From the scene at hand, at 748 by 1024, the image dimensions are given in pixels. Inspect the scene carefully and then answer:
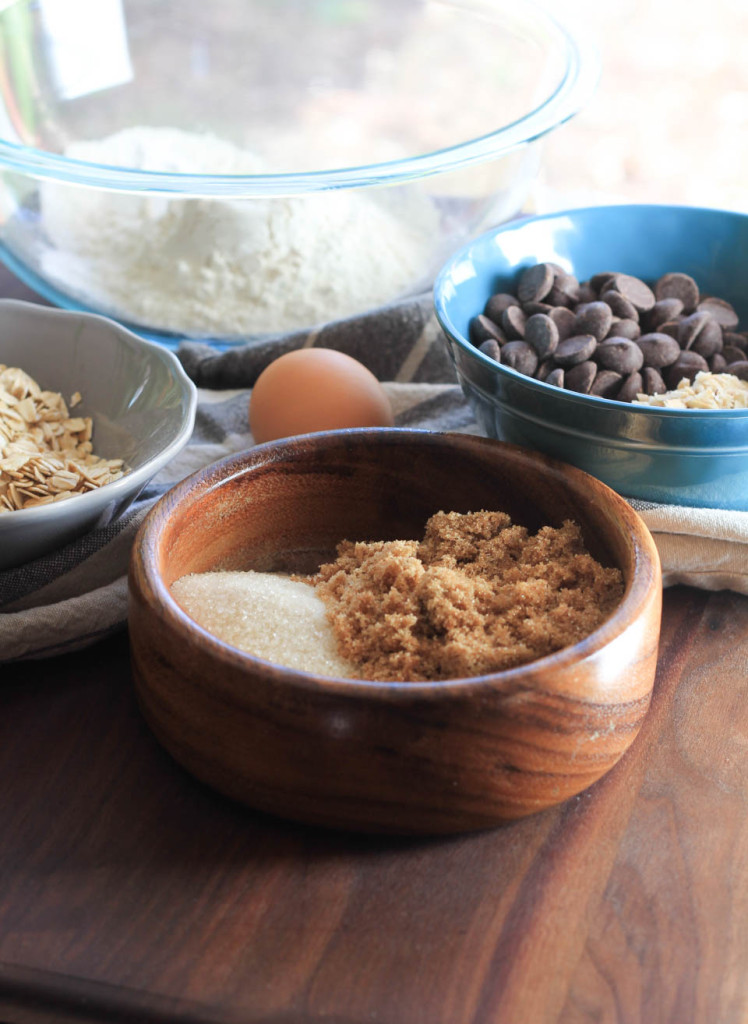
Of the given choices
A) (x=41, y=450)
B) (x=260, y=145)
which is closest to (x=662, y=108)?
(x=260, y=145)

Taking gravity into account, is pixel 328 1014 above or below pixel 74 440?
below

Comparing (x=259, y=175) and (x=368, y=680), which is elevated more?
(x=259, y=175)

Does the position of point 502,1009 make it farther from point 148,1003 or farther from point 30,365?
point 30,365

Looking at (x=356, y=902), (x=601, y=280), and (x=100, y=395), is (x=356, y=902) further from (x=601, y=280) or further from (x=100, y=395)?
(x=601, y=280)

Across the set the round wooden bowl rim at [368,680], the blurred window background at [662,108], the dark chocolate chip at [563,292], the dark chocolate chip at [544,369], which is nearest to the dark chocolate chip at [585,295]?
the dark chocolate chip at [563,292]

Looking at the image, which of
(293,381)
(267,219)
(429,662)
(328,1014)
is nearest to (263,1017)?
(328,1014)
